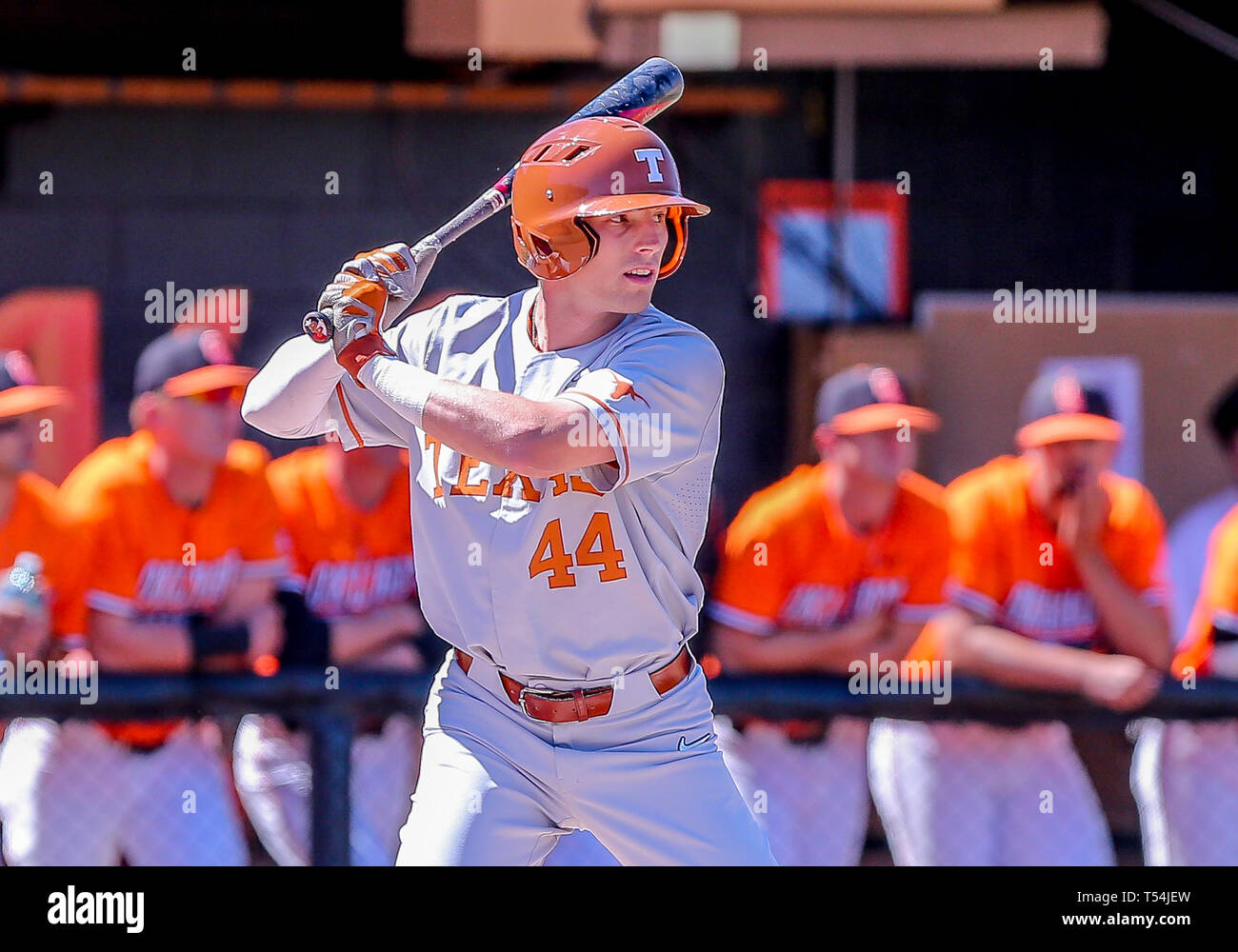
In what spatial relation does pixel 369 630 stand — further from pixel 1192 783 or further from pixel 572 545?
pixel 1192 783

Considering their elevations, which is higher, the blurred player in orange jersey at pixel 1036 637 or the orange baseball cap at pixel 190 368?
the orange baseball cap at pixel 190 368

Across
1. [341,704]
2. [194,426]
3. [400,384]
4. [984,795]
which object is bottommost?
[984,795]

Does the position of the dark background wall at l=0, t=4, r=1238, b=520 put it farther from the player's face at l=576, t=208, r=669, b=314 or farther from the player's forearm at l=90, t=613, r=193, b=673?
the player's face at l=576, t=208, r=669, b=314

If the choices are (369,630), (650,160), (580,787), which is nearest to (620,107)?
(650,160)

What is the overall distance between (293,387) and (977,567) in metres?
1.82

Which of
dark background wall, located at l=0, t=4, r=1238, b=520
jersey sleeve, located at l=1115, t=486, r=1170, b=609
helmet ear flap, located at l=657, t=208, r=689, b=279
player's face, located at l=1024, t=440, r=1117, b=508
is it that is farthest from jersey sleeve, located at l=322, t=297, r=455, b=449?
dark background wall, located at l=0, t=4, r=1238, b=520

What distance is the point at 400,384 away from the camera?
2098 mm

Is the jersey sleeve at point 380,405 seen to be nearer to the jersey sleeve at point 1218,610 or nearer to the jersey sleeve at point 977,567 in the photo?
the jersey sleeve at point 977,567

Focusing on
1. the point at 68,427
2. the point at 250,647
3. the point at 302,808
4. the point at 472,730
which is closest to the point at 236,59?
the point at 68,427

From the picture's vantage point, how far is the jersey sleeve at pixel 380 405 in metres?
2.34

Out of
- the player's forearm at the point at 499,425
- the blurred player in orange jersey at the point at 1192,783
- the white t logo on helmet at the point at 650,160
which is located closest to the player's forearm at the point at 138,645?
the player's forearm at the point at 499,425

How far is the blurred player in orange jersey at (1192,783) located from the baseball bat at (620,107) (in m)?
1.63

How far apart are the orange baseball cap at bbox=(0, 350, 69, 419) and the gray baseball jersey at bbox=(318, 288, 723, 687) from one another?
5.05ft

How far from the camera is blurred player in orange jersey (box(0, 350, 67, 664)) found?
3383 mm
